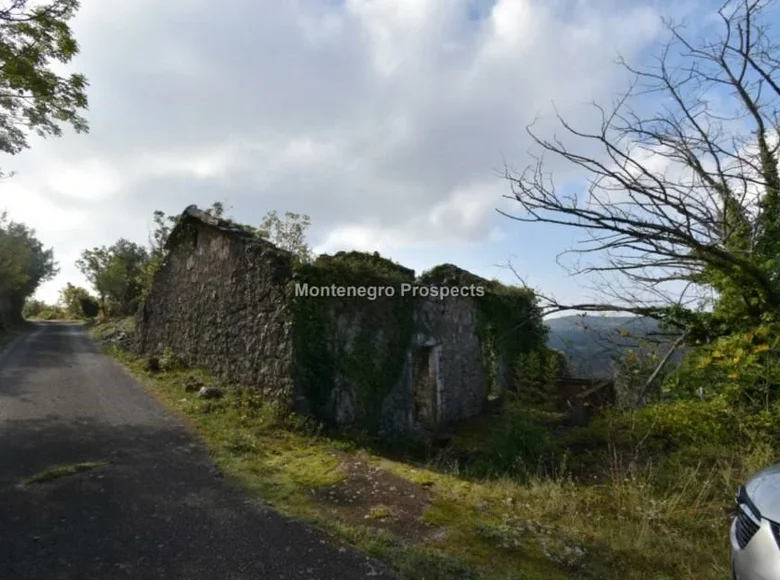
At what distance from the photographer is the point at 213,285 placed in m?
9.97

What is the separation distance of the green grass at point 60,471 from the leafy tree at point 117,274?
85.4ft

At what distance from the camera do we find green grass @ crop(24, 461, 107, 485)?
4.73 meters

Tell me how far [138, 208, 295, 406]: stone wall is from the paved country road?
177 cm

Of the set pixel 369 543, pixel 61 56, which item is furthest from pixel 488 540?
pixel 61 56

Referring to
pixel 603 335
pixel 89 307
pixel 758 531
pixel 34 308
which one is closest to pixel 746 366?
pixel 603 335

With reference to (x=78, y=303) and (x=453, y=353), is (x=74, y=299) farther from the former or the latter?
(x=453, y=353)

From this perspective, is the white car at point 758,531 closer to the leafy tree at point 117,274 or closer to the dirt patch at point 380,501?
the dirt patch at point 380,501

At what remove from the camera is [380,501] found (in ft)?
15.6

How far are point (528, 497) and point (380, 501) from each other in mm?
1599

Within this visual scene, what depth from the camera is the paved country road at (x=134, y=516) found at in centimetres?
323

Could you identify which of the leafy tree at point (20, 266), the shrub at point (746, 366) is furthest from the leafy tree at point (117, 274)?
the shrub at point (746, 366)

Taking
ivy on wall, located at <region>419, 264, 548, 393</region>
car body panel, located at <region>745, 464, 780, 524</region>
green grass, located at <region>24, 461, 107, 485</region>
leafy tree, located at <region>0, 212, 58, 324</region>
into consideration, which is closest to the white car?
car body panel, located at <region>745, 464, 780, 524</region>

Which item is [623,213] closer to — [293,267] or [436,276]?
[293,267]

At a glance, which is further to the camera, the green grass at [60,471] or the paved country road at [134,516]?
the green grass at [60,471]
